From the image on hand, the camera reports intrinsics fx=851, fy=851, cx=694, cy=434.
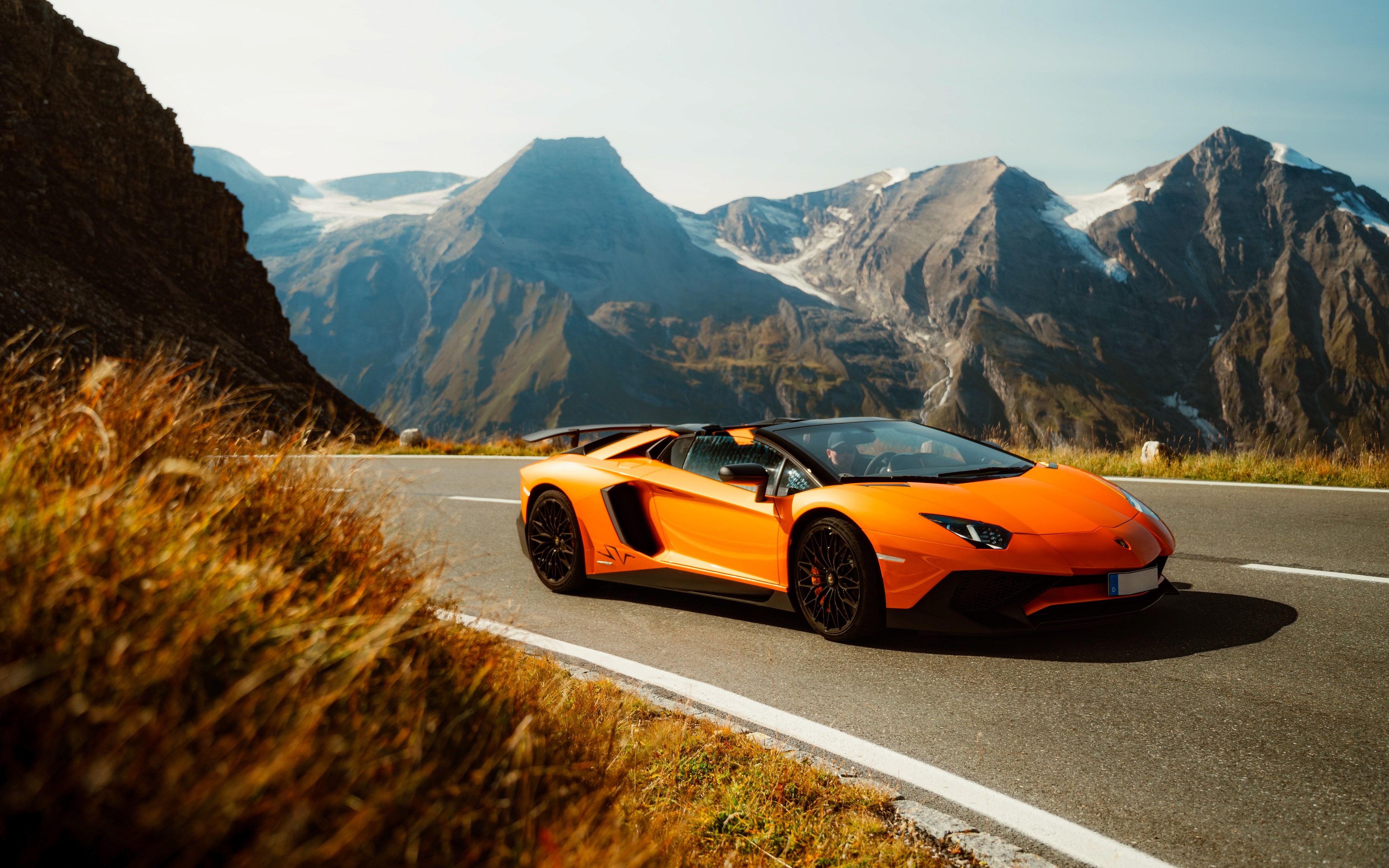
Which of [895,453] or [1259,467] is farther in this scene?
[1259,467]

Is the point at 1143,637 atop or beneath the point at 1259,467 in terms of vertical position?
beneath

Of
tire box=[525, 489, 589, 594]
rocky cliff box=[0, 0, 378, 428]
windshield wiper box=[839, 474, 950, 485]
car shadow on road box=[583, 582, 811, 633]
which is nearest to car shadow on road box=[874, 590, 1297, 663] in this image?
car shadow on road box=[583, 582, 811, 633]

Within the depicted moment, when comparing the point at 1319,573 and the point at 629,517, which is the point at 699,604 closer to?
the point at 629,517

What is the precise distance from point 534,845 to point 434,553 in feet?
7.12

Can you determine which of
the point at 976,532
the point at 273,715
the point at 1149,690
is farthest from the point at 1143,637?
the point at 273,715

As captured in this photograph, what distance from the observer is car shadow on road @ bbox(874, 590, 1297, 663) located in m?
4.40

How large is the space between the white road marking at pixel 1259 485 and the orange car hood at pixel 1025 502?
161 inches

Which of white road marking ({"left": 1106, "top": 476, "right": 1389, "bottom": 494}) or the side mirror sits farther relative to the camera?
white road marking ({"left": 1106, "top": 476, "right": 1389, "bottom": 494})

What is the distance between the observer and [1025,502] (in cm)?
462

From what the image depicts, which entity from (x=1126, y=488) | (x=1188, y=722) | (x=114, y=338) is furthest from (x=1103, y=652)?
(x=114, y=338)

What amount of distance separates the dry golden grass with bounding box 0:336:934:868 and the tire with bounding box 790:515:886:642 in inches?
56.9

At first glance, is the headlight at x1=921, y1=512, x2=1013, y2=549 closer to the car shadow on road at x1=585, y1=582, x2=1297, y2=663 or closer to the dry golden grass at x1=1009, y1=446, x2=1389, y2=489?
the car shadow on road at x1=585, y1=582, x2=1297, y2=663

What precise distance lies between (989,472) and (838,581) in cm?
126

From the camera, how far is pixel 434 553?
3906 mm
